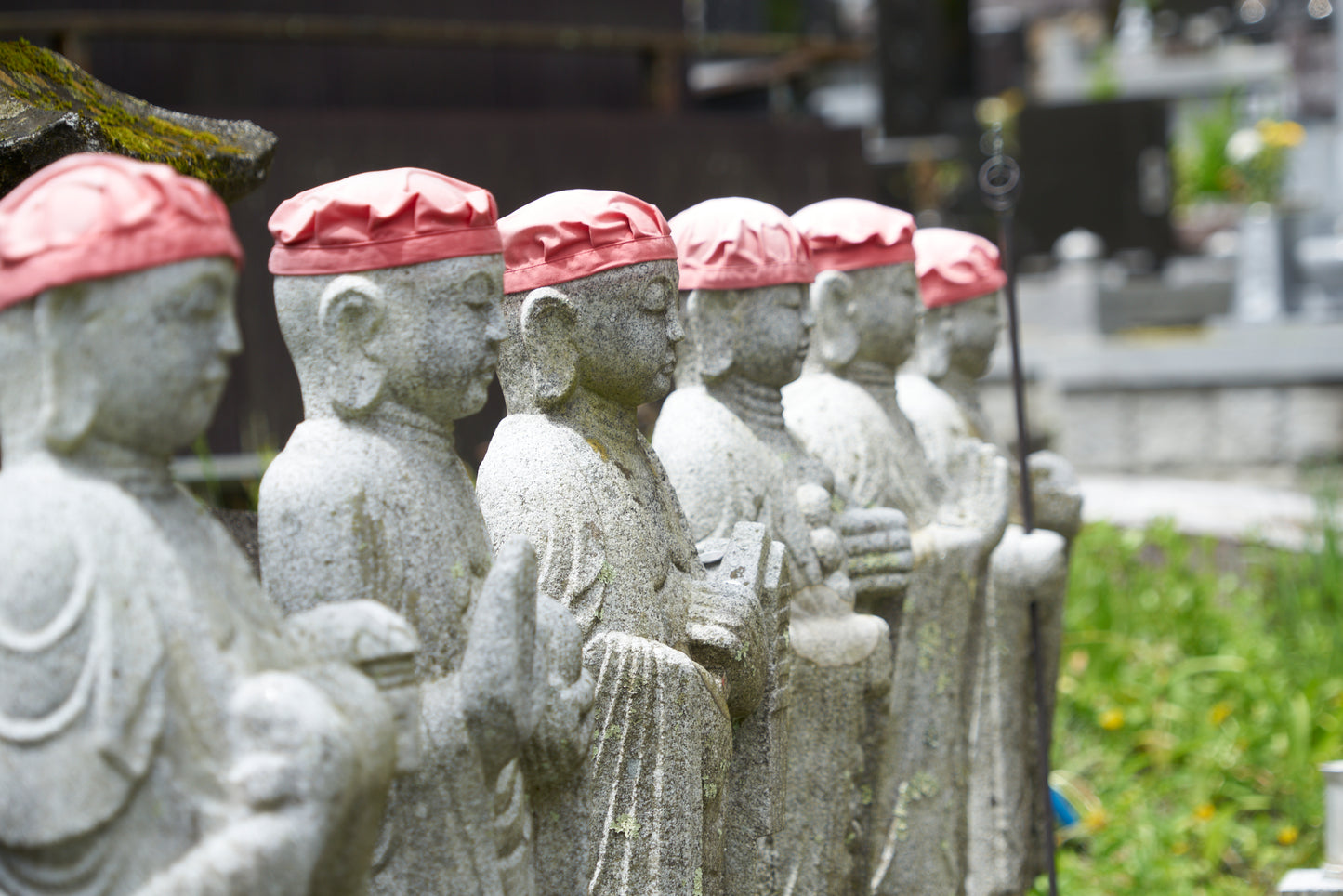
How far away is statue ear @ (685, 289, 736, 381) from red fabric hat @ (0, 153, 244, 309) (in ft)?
5.35

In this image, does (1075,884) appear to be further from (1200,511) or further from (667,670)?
(1200,511)

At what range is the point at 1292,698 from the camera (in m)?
6.28

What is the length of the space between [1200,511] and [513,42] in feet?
14.5

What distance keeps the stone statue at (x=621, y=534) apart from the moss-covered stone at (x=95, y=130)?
66 cm

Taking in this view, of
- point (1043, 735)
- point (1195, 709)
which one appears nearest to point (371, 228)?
point (1043, 735)

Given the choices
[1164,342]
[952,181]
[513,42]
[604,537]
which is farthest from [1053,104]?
[604,537]

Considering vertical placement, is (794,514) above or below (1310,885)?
above

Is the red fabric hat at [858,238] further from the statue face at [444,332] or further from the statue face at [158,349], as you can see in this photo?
the statue face at [158,349]

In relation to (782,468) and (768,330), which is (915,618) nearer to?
(782,468)

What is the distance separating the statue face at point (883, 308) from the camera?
12.5 ft

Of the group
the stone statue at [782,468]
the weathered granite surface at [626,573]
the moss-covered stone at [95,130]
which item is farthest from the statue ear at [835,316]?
the moss-covered stone at [95,130]

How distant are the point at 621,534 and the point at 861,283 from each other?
4.57 ft

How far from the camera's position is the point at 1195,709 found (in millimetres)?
6508

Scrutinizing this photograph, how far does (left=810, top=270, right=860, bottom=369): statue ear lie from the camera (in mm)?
3750
